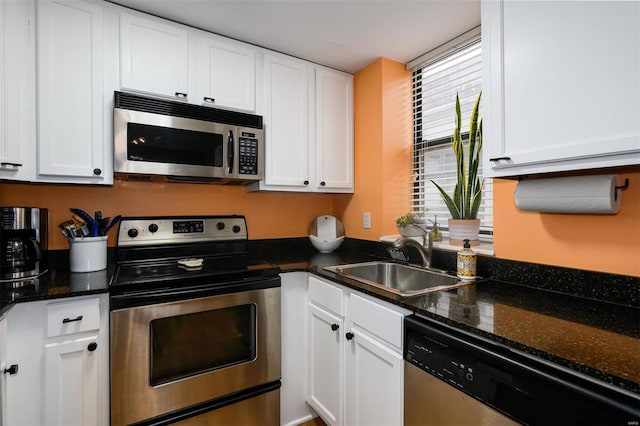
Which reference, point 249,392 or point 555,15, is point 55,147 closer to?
point 249,392

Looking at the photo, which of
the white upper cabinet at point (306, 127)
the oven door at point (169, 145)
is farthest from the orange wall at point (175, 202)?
the oven door at point (169, 145)

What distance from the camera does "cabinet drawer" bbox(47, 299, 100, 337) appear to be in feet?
4.24

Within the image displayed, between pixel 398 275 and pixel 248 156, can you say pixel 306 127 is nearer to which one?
pixel 248 156

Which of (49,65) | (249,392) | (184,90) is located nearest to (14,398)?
(249,392)

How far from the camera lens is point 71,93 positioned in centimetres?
158

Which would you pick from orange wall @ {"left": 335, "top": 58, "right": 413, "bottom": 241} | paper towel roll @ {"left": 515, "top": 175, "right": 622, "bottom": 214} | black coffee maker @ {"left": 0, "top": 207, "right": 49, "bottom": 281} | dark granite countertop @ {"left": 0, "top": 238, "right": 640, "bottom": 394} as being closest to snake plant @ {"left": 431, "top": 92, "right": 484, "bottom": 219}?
dark granite countertop @ {"left": 0, "top": 238, "right": 640, "bottom": 394}

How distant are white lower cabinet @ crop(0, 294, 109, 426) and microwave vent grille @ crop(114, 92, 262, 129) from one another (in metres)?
0.99

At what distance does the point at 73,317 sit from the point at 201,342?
56cm

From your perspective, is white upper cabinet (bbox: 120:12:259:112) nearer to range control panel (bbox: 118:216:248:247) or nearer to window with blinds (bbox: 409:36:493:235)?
range control panel (bbox: 118:216:248:247)

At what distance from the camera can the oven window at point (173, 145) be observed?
1.67 meters

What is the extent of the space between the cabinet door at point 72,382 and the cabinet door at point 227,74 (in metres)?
1.39

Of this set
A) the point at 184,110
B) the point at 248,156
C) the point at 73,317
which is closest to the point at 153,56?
the point at 184,110

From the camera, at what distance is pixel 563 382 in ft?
2.44

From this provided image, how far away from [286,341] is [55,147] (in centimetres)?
158
